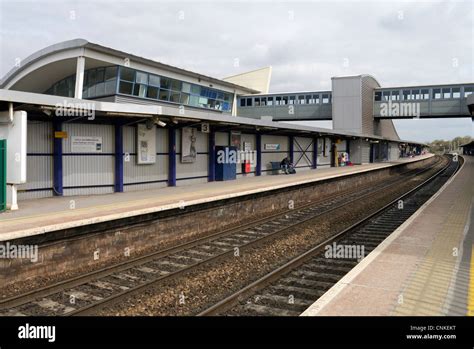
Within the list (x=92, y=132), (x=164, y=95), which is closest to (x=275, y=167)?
(x=164, y=95)

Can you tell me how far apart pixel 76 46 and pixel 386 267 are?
74.8ft

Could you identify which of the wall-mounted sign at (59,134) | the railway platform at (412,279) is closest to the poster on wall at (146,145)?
the wall-mounted sign at (59,134)

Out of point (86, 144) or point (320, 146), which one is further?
point (320, 146)

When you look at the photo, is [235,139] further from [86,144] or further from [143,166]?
[86,144]

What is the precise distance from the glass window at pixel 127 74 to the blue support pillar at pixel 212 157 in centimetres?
891

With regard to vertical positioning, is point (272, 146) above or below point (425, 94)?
below

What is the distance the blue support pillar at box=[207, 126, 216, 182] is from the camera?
20.2 meters

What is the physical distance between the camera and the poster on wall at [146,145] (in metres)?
15.8

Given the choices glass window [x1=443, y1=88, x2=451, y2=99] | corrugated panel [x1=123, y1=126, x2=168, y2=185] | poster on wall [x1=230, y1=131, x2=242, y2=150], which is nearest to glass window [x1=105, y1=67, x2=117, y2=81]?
poster on wall [x1=230, y1=131, x2=242, y2=150]

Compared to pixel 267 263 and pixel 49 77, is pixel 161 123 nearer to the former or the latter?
pixel 267 263

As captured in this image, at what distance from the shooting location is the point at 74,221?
29.3ft

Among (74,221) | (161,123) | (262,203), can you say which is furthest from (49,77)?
(74,221)

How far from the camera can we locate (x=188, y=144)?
18.6 meters

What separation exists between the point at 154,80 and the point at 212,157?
34.6 feet
